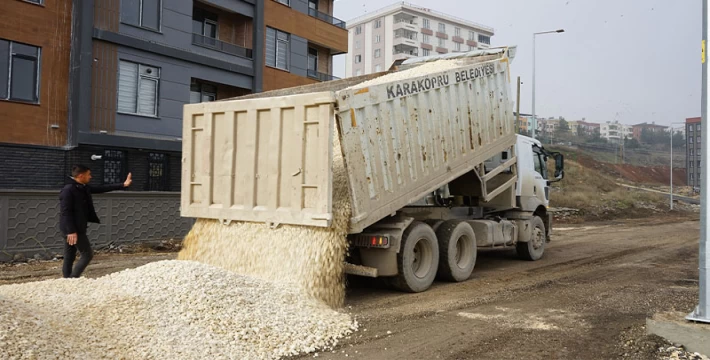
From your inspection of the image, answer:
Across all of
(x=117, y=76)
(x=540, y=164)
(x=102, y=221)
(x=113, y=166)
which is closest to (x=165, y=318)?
(x=102, y=221)

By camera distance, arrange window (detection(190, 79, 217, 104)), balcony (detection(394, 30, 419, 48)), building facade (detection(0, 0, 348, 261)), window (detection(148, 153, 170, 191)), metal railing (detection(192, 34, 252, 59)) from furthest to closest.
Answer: balcony (detection(394, 30, 419, 48)) → window (detection(190, 79, 217, 104)) → metal railing (detection(192, 34, 252, 59)) → window (detection(148, 153, 170, 191)) → building facade (detection(0, 0, 348, 261))

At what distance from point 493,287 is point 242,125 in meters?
4.74

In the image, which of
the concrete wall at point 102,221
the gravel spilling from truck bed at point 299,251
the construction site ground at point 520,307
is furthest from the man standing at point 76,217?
the concrete wall at point 102,221

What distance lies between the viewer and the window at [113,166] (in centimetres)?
1598

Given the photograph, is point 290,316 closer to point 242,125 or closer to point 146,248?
point 242,125

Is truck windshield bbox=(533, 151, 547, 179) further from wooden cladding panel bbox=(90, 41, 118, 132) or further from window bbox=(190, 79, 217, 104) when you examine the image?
window bbox=(190, 79, 217, 104)

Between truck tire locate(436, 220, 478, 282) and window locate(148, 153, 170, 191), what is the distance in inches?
444

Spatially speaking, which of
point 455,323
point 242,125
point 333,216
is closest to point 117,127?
point 242,125

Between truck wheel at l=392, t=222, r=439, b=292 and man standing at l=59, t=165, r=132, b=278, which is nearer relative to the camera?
man standing at l=59, t=165, r=132, b=278

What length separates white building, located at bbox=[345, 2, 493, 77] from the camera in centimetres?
8069

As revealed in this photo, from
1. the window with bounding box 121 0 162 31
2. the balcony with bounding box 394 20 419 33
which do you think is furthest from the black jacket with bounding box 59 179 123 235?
the balcony with bounding box 394 20 419 33

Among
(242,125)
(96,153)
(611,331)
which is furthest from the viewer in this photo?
(96,153)

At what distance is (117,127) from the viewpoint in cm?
1627

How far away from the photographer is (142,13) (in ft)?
55.3
